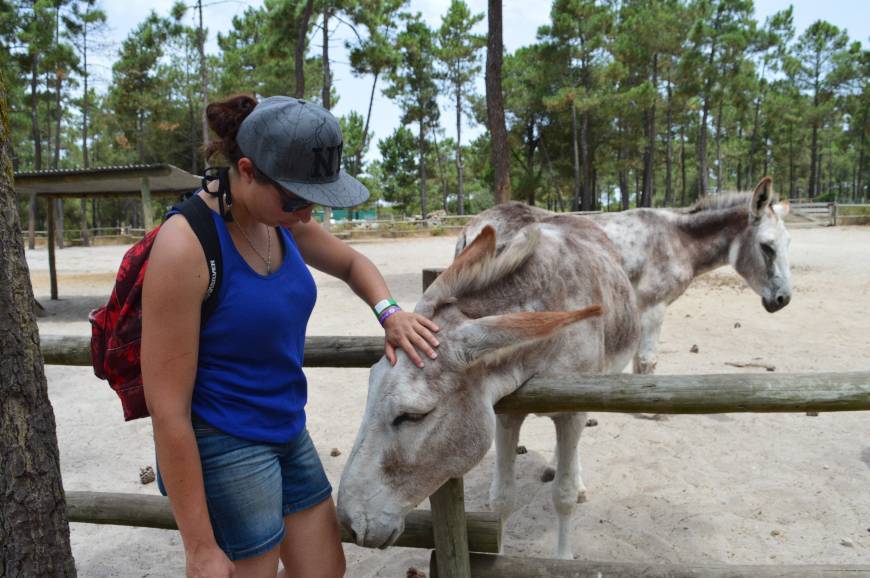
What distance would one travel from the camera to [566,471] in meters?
3.04

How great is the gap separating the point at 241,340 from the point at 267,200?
404 millimetres

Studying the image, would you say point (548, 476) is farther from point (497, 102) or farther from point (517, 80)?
point (517, 80)

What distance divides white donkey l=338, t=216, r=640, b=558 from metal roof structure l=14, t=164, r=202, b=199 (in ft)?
29.3

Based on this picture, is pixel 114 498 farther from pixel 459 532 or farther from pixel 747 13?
pixel 747 13

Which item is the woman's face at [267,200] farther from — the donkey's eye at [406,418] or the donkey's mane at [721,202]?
the donkey's mane at [721,202]

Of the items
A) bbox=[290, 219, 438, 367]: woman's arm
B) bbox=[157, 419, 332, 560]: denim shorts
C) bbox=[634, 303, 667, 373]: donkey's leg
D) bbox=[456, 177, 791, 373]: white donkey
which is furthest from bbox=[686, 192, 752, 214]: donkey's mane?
bbox=[157, 419, 332, 560]: denim shorts

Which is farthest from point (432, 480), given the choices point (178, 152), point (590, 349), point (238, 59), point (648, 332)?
point (178, 152)

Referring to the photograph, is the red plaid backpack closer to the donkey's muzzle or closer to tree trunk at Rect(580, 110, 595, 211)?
the donkey's muzzle

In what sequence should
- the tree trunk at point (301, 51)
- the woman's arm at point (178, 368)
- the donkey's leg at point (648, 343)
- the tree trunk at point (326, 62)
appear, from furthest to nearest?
1. the tree trunk at point (326, 62)
2. the tree trunk at point (301, 51)
3. the donkey's leg at point (648, 343)
4. the woman's arm at point (178, 368)

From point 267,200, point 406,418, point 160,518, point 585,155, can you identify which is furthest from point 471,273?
point 585,155

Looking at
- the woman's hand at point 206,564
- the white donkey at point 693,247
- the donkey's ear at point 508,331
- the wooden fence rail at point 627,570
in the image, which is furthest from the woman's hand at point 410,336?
the white donkey at point 693,247

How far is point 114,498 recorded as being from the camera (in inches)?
104

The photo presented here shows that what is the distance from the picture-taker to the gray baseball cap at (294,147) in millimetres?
1525

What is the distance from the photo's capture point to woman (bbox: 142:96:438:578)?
1.42m
